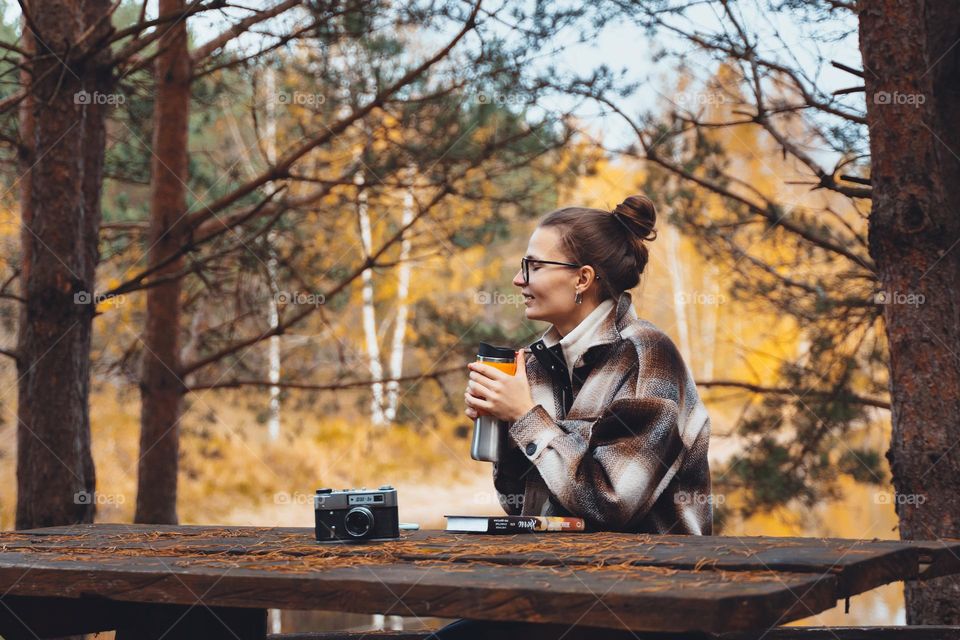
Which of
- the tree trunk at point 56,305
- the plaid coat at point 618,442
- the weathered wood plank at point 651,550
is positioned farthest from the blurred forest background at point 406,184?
the weathered wood plank at point 651,550

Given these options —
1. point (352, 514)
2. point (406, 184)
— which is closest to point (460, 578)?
point (352, 514)

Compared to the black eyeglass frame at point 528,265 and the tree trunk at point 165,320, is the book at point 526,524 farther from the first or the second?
the tree trunk at point 165,320

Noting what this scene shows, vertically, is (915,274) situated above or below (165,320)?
below

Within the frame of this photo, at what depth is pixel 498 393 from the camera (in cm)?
250

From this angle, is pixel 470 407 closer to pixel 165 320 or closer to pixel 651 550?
pixel 651 550

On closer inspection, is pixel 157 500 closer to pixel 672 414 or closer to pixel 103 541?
pixel 103 541

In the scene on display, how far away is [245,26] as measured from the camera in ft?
17.4

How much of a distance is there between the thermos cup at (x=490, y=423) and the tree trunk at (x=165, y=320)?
4.44 m

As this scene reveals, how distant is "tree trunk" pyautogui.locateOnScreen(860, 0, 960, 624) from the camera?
3604 millimetres

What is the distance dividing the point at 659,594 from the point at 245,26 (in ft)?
14.7

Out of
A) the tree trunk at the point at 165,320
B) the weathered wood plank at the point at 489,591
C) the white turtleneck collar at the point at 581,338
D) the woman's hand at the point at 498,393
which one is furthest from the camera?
the tree trunk at the point at 165,320

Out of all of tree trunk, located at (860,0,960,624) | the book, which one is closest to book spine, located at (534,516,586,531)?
the book

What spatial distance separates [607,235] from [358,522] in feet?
3.36

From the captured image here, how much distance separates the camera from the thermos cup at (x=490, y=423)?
99.7 inches
